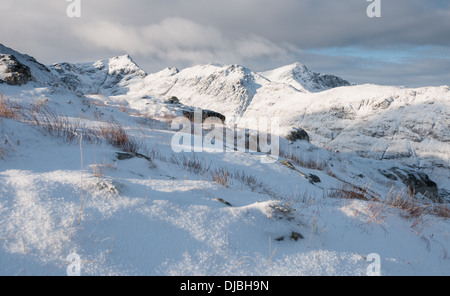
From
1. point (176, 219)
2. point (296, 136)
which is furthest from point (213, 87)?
point (176, 219)

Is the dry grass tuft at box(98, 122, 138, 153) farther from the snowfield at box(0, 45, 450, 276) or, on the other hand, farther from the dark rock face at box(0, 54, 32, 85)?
the dark rock face at box(0, 54, 32, 85)

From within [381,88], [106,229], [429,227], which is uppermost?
[381,88]

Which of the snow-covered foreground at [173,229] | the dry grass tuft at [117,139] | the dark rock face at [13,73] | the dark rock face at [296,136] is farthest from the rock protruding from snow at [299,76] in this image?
the snow-covered foreground at [173,229]

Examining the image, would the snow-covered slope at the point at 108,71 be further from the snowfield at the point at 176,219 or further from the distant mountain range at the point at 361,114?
the snowfield at the point at 176,219

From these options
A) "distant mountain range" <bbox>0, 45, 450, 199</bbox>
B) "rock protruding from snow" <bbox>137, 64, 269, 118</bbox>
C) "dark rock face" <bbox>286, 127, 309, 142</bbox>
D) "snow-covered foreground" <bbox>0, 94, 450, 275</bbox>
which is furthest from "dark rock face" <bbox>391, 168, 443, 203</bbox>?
"rock protruding from snow" <bbox>137, 64, 269, 118</bbox>
